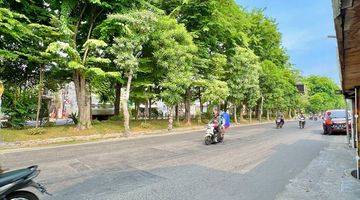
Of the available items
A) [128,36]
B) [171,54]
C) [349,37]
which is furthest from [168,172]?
[171,54]

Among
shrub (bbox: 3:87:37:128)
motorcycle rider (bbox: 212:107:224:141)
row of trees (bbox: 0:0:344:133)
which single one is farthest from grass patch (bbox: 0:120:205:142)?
motorcycle rider (bbox: 212:107:224:141)

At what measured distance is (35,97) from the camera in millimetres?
23594

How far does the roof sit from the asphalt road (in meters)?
3.11

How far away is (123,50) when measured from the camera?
964 inches

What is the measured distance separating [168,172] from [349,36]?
223 inches

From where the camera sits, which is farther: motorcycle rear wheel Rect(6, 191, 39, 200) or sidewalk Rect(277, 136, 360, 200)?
sidewalk Rect(277, 136, 360, 200)

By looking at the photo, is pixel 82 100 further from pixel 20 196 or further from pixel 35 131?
pixel 20 196

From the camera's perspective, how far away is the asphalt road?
7863 mm

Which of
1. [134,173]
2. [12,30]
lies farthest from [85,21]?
[134,173]

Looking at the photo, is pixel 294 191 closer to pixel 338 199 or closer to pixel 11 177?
pixel 338 199

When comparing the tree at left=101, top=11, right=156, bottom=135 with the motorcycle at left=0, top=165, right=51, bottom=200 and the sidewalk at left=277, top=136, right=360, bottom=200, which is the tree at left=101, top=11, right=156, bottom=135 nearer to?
the sidewalk at left=277, top=136, right=360, bottom=200

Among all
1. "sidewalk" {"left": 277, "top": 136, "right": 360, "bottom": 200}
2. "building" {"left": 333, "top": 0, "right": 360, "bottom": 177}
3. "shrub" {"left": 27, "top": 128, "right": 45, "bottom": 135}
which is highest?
"building" {"left": 333, "top": 0, "right": 360, "bottom": 177}

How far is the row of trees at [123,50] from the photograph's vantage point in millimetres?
21422

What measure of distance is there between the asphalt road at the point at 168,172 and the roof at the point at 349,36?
3.11 m
